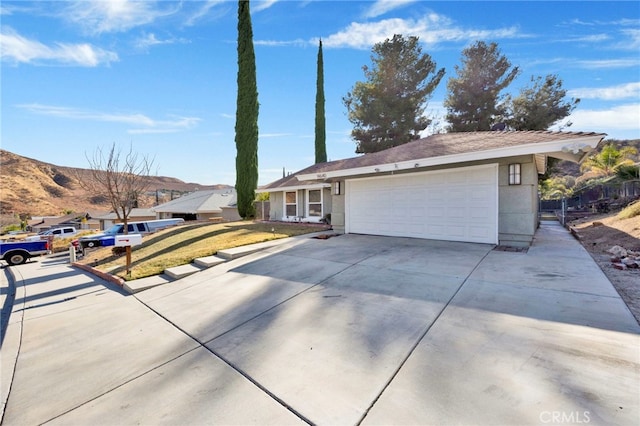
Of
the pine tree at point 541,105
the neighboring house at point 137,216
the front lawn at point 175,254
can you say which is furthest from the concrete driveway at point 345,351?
the neighboring house at point 137,216

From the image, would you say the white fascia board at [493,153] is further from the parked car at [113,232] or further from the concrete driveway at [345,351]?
the parked car at [113,232]

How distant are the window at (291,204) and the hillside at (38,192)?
4546 cm

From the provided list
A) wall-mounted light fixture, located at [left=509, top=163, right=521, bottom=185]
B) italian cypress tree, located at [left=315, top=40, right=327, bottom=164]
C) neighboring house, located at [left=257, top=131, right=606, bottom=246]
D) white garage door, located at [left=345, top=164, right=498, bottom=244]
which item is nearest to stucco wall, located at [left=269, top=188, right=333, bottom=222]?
neighboring house, located at [left=257, top=131, right=606, bottom=246]

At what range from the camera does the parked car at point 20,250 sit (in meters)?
13.5

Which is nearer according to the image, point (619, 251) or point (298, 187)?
point (619, 251)

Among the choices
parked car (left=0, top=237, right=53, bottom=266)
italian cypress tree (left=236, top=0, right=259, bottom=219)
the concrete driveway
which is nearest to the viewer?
the concrete driveway

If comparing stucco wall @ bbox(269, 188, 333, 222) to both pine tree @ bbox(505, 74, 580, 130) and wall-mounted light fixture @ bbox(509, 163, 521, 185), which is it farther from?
pine tree @ bbox(505, 74, 580, 130)

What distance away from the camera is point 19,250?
1388 cm

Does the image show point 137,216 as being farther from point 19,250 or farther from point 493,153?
point 493,153

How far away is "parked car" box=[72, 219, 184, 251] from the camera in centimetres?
1409

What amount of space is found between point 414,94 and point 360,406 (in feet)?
72.7

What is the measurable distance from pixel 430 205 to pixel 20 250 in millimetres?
19930

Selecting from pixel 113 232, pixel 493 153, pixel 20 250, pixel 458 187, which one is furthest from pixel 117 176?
pixel 493 153

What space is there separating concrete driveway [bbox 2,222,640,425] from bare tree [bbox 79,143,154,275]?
984cm
